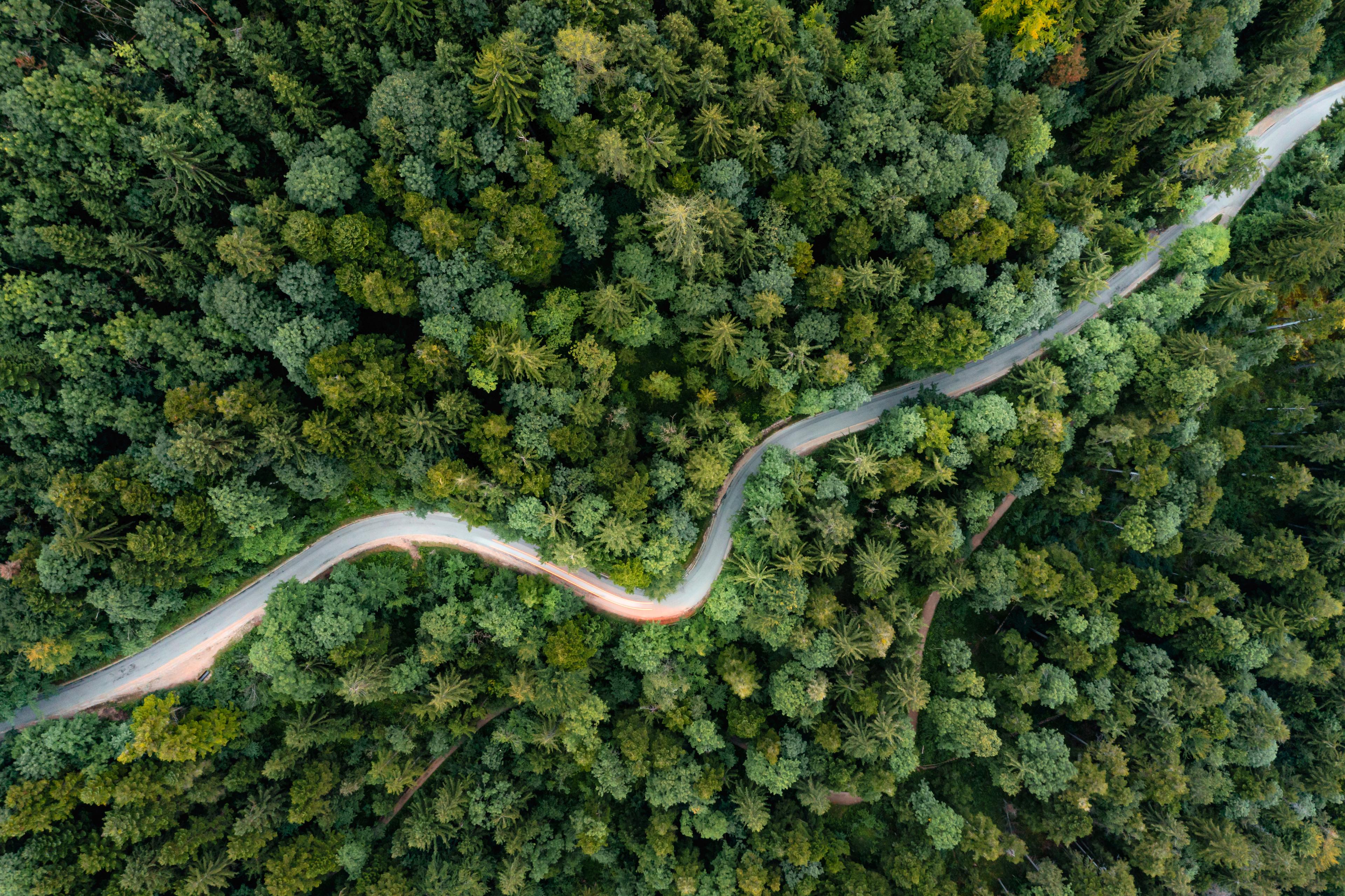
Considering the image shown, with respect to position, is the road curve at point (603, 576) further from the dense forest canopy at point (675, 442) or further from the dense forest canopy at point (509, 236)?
the dense forest canopy at point (509, 236)

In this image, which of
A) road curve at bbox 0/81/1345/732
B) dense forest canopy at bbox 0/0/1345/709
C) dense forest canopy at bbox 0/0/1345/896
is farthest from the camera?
road curve at bbox 0/81/1345/732

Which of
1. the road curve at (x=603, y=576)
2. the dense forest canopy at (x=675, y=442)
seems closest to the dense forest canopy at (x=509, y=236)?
the dense forest canopy at (x=675, y=442)

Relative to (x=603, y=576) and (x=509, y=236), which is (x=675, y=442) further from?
(x=509, y=236)

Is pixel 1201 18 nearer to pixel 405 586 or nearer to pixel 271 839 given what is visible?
pixel 405 586

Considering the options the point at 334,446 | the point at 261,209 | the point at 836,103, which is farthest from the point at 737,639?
the point at 261,209

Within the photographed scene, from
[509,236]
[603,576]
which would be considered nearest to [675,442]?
[603,576]

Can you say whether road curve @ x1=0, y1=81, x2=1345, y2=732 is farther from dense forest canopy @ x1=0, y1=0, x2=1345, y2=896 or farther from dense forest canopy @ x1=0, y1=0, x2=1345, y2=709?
dense forest canopy @ x1=0, y1=0, x2=1345, y2=709

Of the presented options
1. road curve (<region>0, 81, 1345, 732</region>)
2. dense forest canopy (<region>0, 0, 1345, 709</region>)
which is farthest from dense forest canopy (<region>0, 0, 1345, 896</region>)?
road curve (<region>0, 81, 1345, 732</region>)
